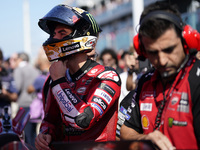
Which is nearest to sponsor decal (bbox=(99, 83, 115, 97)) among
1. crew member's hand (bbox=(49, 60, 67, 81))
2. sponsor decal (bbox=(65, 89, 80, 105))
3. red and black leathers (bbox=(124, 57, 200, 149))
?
sponsor decal (bbox=(65, 89, 80, 105))

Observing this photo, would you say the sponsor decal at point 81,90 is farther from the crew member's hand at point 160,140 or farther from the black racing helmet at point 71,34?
the crew member's hand at point 160,140

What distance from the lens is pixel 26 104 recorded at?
7996mm

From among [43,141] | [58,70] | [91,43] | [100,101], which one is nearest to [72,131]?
[43,141]

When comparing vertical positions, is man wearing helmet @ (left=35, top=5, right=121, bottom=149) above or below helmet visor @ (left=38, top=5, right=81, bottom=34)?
below

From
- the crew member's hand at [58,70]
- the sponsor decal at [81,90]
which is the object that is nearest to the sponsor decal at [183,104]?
the sponsor decal at [81,90]

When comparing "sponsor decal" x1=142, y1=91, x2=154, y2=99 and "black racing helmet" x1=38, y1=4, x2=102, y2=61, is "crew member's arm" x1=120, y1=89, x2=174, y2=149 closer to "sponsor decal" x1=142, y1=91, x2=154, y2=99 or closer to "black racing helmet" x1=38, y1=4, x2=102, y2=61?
"sponsor decal" x1=142, y1=91, x2=154, y2=99

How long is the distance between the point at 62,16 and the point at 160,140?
1.51 m

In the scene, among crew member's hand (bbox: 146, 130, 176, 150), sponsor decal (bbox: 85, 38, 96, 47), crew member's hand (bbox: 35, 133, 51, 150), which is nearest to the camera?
crew member's hand (bbox: 146, 130, 176, 150)

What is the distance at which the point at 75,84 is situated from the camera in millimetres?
2994

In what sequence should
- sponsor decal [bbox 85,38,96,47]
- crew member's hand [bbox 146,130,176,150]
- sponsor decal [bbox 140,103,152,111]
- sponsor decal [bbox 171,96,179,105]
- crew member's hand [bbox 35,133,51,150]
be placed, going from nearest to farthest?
1. crew member's hand [bbox 146,130,176,150]
2. sponsor decal [bbox 171,96,179,105]
3. sponsor decal [bbox 140,103,152,111]
4. crew member's hand [bbox 35,133,51,150]
5. sponsor decal [bbox 85,38,96,47]

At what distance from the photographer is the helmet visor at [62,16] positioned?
293 centimetres

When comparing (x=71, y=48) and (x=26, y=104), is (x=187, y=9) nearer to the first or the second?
(x=71, y=48)

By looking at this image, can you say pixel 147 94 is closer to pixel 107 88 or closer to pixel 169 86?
pixel 169 86

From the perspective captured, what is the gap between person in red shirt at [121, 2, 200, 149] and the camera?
1.98m
